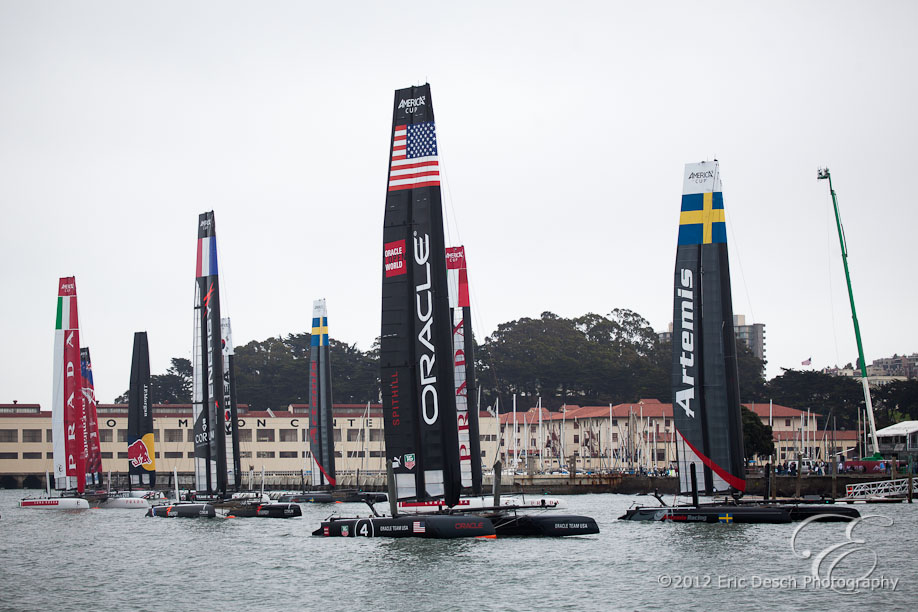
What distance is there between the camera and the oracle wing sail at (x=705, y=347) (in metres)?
37.5

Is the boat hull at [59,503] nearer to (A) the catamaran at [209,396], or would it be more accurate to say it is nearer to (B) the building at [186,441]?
(A) the catamaran at [209,396]

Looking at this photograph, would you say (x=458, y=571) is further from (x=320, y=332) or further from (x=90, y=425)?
(x=320, y=332)

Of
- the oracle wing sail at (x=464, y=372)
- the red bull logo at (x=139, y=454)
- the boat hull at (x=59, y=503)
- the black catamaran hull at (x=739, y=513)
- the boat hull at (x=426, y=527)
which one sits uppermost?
the oracle wing sail at (x=464, y=372)

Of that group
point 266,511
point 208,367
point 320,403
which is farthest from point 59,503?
point 320,403

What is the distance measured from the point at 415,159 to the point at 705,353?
41.8ft

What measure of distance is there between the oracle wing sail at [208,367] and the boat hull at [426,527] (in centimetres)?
1889

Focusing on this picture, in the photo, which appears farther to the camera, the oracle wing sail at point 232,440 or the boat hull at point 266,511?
the oracle wing sail at point 232,440

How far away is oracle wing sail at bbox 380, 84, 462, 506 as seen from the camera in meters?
31.6

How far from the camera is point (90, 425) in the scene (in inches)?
2478

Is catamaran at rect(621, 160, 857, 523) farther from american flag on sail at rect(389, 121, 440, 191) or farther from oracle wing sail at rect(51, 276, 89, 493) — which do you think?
oracle wing sail at rect(51, 276, 89, 493)

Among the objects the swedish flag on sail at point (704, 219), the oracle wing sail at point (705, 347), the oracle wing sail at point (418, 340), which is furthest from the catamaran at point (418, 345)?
the swedish flag on sail at point (704, 219)

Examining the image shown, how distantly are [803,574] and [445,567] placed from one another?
845 cm

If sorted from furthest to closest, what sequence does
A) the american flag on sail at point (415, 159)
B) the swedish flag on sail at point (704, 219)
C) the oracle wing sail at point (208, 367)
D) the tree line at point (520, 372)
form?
the tree line at point (520, 372) < the oracle wing sail at point (208, 367) < the swedish flag on sail at point (704, 219) < the american flag on sail at point (415, 159)

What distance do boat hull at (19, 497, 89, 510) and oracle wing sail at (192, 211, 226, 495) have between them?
11.4 m
